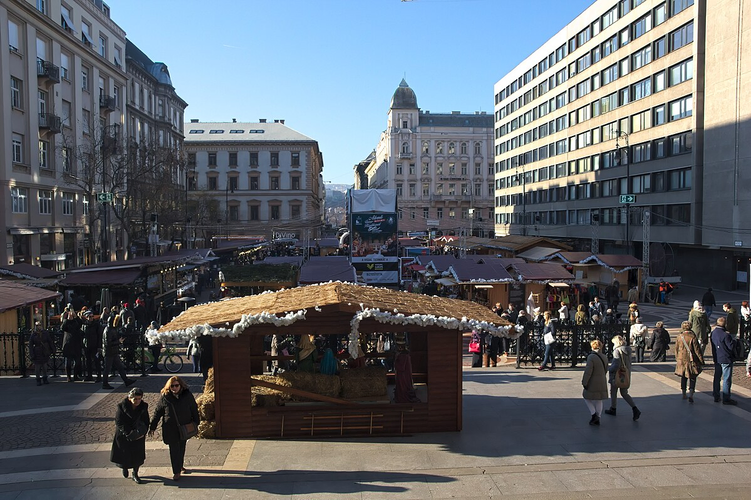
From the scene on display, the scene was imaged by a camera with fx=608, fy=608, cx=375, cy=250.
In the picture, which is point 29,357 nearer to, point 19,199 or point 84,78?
point 19,199

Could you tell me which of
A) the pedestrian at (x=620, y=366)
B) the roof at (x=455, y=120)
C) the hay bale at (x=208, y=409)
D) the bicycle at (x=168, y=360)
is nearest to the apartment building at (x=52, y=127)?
the bicycle at (x=168, y=360)

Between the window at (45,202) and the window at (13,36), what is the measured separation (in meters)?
8.22

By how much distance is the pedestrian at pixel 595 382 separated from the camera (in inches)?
418

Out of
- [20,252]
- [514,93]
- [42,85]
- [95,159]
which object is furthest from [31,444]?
[514,93]

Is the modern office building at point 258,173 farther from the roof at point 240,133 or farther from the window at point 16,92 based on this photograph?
the window at point 16,92

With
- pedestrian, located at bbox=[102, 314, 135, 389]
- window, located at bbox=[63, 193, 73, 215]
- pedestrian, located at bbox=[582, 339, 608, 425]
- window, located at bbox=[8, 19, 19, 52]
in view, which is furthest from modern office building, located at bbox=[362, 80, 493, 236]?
pedestrian, located at bbox=[582, 339, 608, 425]

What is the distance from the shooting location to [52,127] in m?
37.0

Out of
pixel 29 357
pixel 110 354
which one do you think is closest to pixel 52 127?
pixel 29 357

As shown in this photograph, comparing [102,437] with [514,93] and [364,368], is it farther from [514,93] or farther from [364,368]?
[514,93]

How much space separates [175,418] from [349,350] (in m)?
2.74

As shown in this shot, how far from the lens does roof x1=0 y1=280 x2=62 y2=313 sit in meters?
15.4

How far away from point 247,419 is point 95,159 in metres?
32.4

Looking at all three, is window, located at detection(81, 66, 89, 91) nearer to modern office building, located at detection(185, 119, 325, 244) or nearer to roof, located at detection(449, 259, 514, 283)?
roof, located at detection(449, 259, 514, 283)

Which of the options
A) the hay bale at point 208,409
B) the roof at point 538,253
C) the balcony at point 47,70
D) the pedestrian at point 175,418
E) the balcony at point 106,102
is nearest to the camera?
the pedestrian at point 175,418
